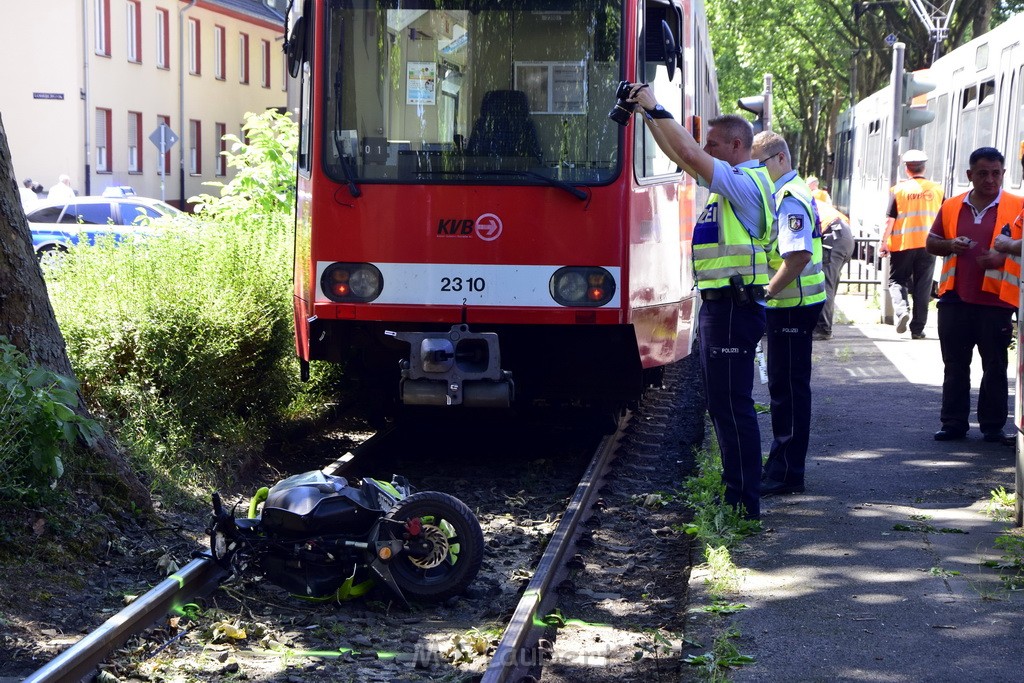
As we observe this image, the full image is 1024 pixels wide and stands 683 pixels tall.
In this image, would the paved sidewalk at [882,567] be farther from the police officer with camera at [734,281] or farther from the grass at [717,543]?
the police officer with camera at [734,281]

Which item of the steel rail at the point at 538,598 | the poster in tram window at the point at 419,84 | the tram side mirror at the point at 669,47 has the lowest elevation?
the steel rail at the point at 538,598

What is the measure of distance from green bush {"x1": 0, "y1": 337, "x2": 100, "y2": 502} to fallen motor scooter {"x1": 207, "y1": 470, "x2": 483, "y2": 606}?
78 cm

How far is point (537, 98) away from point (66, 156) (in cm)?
3036

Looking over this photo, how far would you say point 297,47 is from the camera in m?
8.17

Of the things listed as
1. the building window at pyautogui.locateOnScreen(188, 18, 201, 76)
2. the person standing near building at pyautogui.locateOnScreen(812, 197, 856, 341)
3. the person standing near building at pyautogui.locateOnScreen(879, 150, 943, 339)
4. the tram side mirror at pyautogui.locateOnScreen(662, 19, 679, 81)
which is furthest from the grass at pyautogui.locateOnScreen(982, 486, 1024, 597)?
the building window at pyautogui.locateOnScreen(188, 18, 201, 76)

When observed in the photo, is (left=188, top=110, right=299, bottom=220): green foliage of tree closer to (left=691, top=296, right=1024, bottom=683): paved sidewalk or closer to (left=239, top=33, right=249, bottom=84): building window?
(left=691, top=296, right=1024, bottom=683): paved sidewalk

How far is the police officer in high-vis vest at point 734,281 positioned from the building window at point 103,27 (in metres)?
33.5

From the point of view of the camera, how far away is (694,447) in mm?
9023

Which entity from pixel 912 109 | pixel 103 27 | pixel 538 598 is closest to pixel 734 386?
pixel 538 598

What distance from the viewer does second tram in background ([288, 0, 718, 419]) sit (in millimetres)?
7707

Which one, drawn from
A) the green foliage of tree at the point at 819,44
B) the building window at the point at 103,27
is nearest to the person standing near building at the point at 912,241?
the green foliage of tree at the point at 819,44

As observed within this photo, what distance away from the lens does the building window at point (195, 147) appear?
44188mm

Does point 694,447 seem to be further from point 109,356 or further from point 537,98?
point 109,356

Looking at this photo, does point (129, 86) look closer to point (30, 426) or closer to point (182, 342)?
point (182, 342)
